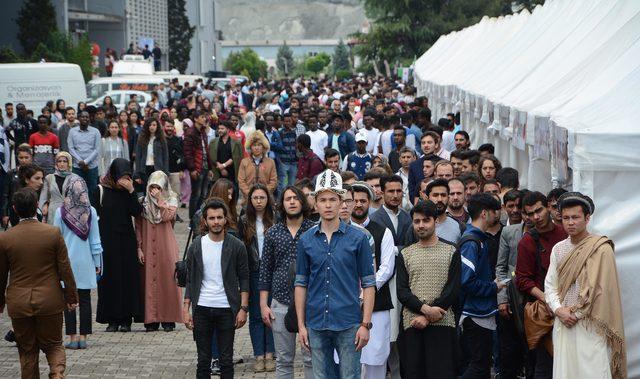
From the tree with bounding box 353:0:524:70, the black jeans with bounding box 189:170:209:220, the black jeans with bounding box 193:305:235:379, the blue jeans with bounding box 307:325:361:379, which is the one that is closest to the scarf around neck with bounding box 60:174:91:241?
the black jeans with bounding box 193:305:235:379

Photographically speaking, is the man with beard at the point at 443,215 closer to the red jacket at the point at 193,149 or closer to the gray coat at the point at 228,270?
the gray coat at the point at 228,270

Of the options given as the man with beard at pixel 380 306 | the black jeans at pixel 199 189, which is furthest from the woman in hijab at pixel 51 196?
the black jeans at pixel 199 189

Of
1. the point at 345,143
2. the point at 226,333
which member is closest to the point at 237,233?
the point at 226,333

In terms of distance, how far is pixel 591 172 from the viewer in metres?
8.34

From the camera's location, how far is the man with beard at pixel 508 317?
9.31 metres

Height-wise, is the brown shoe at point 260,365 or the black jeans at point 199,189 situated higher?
the black jeans at point 199,189

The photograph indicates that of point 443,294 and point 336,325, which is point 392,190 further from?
point 336,325

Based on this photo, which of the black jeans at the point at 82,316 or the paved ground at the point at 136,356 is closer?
the paved ground at the point at 136,356

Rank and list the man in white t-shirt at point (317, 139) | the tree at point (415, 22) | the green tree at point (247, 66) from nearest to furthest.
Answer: the man in white t-shirt at point (317, 139), the tree at point (415, 22), the green tree at point (247, 66)

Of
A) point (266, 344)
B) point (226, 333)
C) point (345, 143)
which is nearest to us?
point (226, 333)

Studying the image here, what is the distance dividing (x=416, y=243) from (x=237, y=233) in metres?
1.94

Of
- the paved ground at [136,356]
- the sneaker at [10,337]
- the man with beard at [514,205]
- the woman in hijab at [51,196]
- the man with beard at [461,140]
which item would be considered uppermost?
the man with beard at [461,140]

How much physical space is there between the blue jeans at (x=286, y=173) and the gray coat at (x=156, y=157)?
92.2 inches

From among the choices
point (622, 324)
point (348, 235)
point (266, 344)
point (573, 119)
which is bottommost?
point (266, 344)
